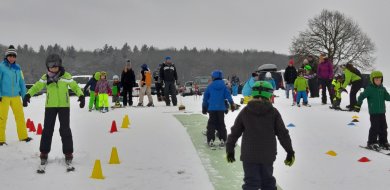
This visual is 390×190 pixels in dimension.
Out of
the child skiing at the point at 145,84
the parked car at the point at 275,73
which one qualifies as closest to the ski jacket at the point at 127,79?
the child skiing at the point at 145,84

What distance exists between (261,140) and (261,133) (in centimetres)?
8

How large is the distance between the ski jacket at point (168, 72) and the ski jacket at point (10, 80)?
9.77 meters

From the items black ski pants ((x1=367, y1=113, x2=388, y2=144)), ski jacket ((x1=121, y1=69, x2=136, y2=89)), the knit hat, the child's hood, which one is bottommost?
black ski pants ((x1=367, y1=113, x2=388, y2=144))

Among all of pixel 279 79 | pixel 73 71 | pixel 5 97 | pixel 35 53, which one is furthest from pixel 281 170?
pixel 35 53

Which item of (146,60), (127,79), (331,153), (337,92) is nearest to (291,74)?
(337,92)

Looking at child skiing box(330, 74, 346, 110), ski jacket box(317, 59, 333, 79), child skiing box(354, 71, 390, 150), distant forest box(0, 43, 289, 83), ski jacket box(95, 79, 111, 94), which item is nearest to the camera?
child skiing box(354, 71, 390, 150)

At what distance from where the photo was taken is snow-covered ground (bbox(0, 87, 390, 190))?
22.1ft

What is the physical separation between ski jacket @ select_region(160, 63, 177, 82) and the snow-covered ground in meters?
6.73

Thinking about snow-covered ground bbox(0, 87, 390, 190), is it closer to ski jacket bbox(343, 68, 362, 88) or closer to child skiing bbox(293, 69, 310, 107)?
ski jacket bbox(343, 68, 362, 88)

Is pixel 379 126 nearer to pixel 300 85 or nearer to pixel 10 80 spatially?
pixel 10 80

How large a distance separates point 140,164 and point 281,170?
2461 mm

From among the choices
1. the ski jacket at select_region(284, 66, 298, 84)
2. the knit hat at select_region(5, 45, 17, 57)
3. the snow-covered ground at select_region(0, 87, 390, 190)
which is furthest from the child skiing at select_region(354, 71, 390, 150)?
the ski jacket at select_region(284, 66, 298, 84)

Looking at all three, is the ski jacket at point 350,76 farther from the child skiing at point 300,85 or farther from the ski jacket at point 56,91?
the ski jacket at point 56,91

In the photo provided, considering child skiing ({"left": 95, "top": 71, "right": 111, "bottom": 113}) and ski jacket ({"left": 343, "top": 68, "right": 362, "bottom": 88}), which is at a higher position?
ski jacket ({"left": 343, "top": 68, "right": 362, "bottom": 88})
